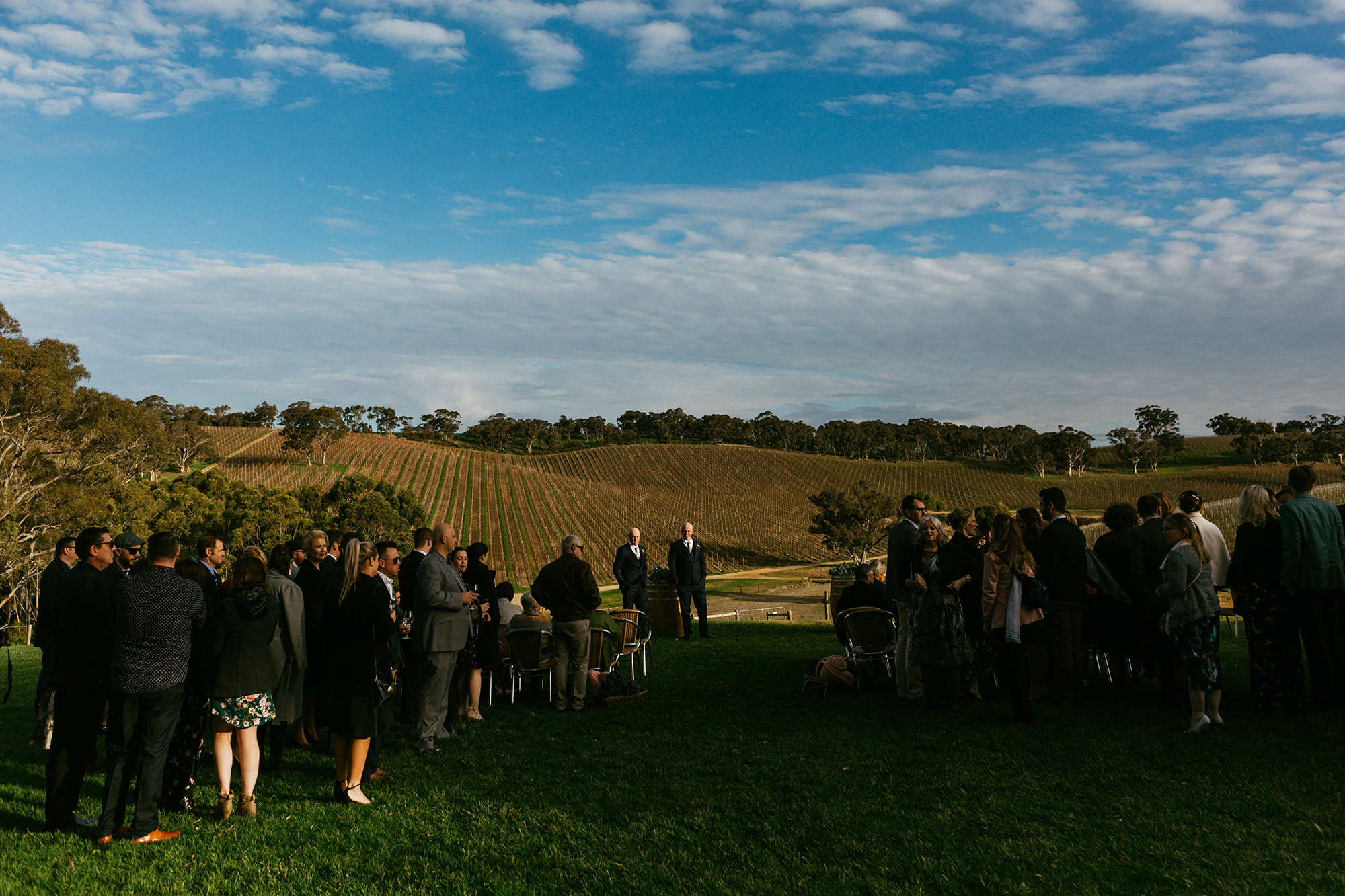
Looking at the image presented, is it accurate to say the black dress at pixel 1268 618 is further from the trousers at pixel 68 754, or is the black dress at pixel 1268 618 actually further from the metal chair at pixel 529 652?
the trousers at pixel 68 754

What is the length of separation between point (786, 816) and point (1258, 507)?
16.5 ft

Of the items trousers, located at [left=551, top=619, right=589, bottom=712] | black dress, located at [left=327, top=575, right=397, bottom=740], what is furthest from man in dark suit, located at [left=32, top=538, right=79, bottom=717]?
trousers, located at [left=551, top=619, right=589, bottom=712]

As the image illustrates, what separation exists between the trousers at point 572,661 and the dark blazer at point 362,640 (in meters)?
2.66

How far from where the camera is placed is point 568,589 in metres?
7.49

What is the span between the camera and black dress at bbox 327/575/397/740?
4988mm

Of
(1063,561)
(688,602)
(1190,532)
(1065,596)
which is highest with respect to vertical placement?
(1190,532)

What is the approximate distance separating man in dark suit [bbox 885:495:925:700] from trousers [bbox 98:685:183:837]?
5.71 m

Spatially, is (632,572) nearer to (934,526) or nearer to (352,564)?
(934,526)

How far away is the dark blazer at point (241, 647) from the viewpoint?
478cm

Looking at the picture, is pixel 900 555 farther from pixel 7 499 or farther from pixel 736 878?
pixel 7 499

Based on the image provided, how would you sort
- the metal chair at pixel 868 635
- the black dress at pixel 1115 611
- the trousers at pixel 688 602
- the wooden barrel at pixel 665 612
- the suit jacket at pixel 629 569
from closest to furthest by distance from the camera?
the black dress at pixel 1115 611, the metal chair at pixel 868 635, the suit jacket at pixel 629 569, the trousers at pixel 688 602, the wooden barrel at pixel 665 612

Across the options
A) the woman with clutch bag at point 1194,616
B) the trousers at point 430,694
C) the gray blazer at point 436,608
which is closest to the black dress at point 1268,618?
the woman with clutch bag at point 1194,616

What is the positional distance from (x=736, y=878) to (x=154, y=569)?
3686 millimetres

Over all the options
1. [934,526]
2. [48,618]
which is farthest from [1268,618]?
[48,618]
